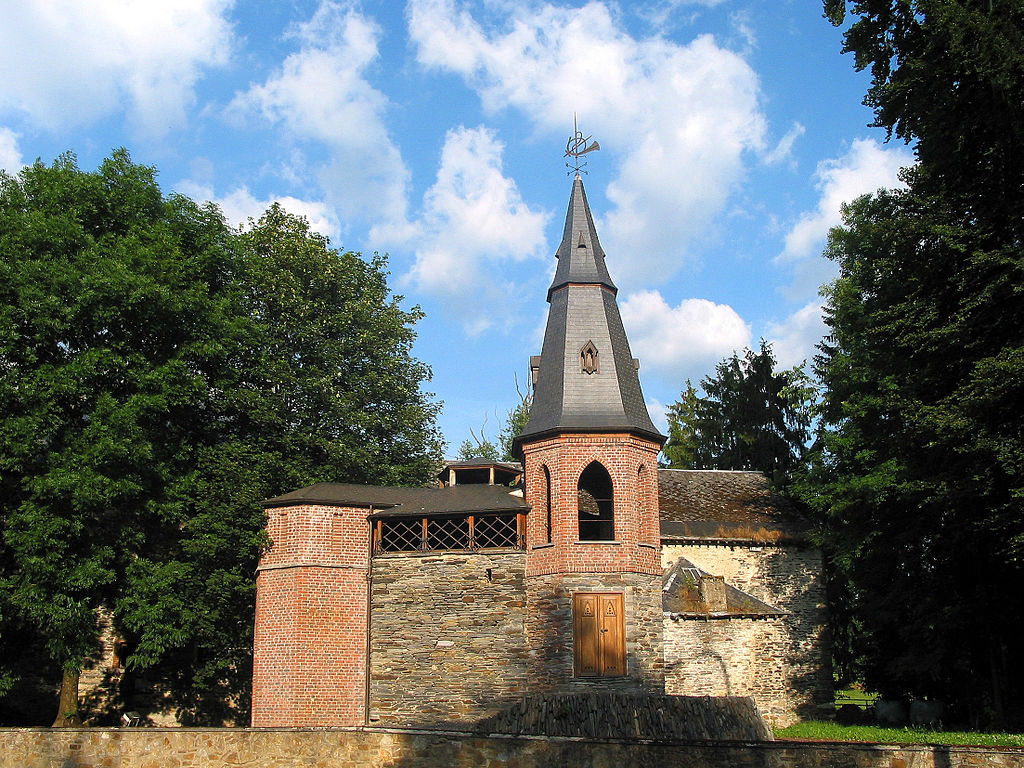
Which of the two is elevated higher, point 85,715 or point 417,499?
point 417,499

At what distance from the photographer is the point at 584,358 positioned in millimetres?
23078

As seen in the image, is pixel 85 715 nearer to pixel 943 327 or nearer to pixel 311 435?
pixel 311 435

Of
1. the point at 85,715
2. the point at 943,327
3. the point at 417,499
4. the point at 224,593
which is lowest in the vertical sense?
the point at 85,715

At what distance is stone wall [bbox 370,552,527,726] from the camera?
68.7 feet

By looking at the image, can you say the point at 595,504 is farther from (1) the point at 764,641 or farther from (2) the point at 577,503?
(1) the point at 764,641

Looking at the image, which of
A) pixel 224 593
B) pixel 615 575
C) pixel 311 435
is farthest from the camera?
pixel 311 435

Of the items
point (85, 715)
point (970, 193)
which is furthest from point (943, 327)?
point (85, 715)

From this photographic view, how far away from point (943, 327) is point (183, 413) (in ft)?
65.6

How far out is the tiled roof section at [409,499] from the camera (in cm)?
2220

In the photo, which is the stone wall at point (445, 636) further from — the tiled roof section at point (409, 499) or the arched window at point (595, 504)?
the arched window at point (595, 504)

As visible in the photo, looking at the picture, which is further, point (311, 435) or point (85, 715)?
point (311, 435)

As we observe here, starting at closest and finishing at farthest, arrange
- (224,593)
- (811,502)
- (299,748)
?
(299,748) → (224,593) → (811,502)

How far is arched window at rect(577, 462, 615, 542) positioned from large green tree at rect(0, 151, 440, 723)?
24.4 ft

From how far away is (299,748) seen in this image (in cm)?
1402
